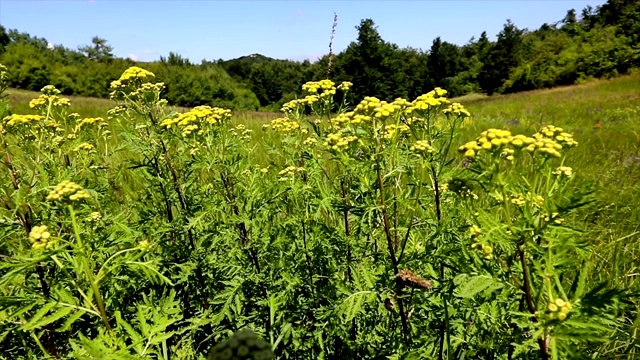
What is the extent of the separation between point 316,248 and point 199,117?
121 cm

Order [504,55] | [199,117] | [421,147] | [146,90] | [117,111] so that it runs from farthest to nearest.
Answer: [504,55] → [117,111] → [146,90] → [199,117] → [421,147]

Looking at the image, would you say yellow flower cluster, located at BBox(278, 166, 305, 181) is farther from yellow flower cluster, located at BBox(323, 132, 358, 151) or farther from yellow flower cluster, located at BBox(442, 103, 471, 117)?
yellow flower cluster, located at BBox(442, 103, 471, 117)

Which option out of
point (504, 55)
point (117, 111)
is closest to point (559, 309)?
point (117, 111)

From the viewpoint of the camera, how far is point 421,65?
8100 centimetres

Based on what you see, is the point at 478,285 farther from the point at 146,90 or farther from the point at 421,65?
the point at 421,65

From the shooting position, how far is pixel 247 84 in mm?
92438

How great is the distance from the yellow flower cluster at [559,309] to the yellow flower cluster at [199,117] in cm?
212

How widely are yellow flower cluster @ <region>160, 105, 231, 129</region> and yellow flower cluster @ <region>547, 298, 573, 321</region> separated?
212 centimetres

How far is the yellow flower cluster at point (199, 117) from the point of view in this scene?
251 centimetres

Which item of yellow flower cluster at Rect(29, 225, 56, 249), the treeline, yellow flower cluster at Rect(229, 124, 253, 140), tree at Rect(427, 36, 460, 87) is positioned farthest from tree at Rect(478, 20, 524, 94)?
yellow flower cluster at Rect(29, 225, 56, 249)

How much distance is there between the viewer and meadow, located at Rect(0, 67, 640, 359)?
1.55 metres

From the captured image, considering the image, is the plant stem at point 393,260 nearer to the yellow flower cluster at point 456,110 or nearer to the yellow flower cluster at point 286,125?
the yellow flower cluster at point 456,110

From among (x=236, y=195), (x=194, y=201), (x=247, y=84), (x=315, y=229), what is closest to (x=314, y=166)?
(x=315, y=229)

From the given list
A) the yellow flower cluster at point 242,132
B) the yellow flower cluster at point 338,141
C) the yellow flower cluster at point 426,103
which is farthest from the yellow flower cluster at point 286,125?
the yellow flower cluster at point 426,103
